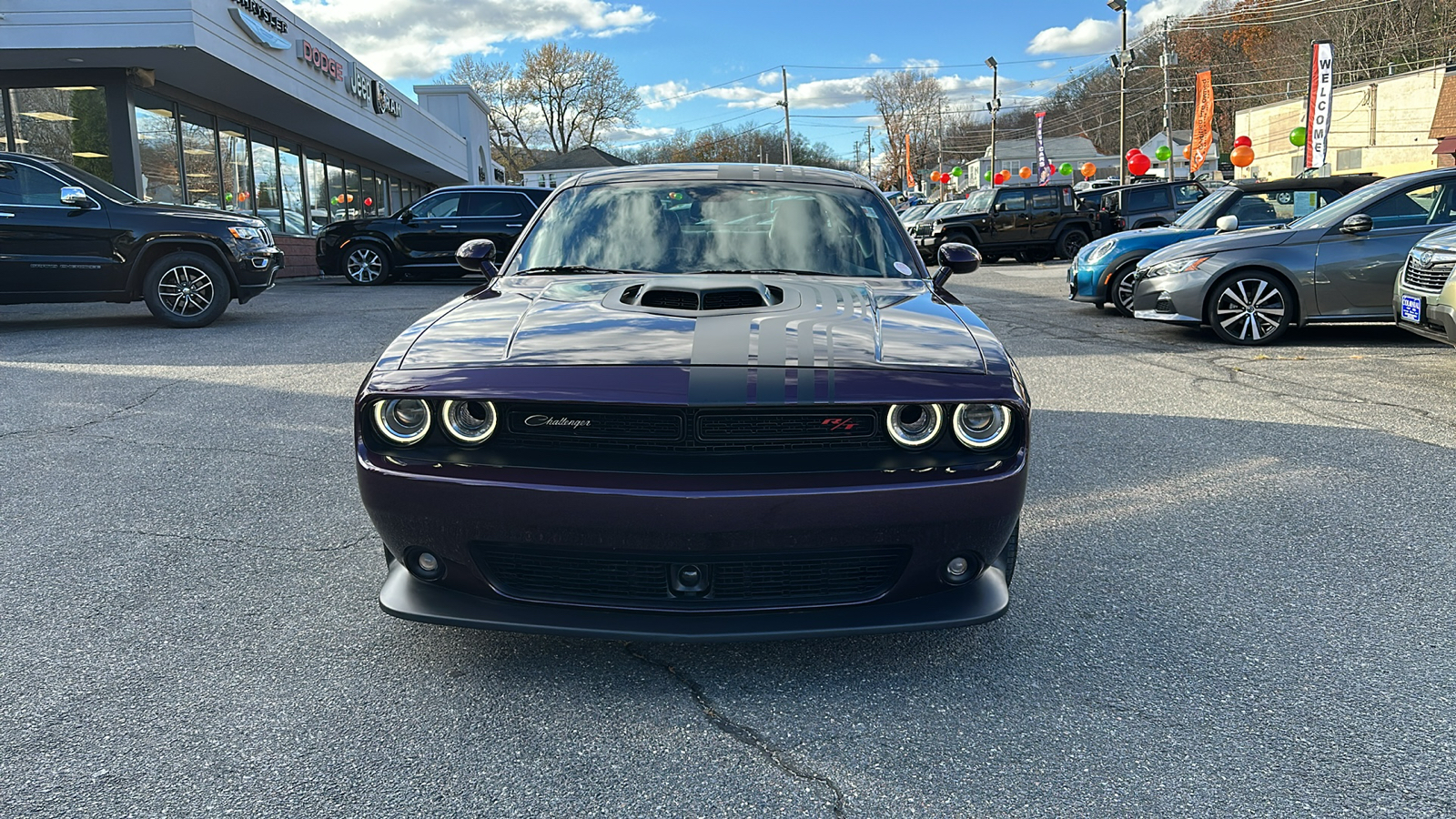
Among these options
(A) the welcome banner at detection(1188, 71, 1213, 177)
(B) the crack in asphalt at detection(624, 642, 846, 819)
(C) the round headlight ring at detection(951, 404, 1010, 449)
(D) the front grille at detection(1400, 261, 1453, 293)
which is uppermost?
(A) the welcome banner at detection(1188, 71, 1213, 177)

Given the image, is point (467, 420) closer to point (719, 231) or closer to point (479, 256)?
point (719, 231)

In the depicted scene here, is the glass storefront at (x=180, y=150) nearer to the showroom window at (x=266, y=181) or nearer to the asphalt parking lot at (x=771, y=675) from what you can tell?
the showroom window at (x=266, y=181)

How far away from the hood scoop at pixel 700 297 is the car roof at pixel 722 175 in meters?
1.05

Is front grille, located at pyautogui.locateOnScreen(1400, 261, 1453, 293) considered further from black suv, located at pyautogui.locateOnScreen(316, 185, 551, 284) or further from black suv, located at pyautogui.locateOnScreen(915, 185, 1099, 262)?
black suv, located at pyautogui.locateOnScreen(915, 185, 1099, 262)

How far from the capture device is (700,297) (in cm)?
314

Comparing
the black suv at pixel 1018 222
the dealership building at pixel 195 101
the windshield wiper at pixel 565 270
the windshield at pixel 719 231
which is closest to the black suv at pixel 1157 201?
the black suv at pixel 1018 222

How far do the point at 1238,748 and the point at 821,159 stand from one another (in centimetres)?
10501

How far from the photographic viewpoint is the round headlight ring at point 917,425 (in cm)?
255

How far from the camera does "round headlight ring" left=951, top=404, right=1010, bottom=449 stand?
2596mm

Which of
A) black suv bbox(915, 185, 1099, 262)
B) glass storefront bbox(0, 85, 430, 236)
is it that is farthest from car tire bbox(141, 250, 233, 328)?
black suv bbox(915, 185, 1099, 262)

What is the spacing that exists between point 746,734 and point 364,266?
15915mm

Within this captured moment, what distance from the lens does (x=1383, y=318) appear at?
8.71 metres

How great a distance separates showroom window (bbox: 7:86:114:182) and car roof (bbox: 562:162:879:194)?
14.9 metres

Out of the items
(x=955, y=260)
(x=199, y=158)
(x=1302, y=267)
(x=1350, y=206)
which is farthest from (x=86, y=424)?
(x=199, y=158)
